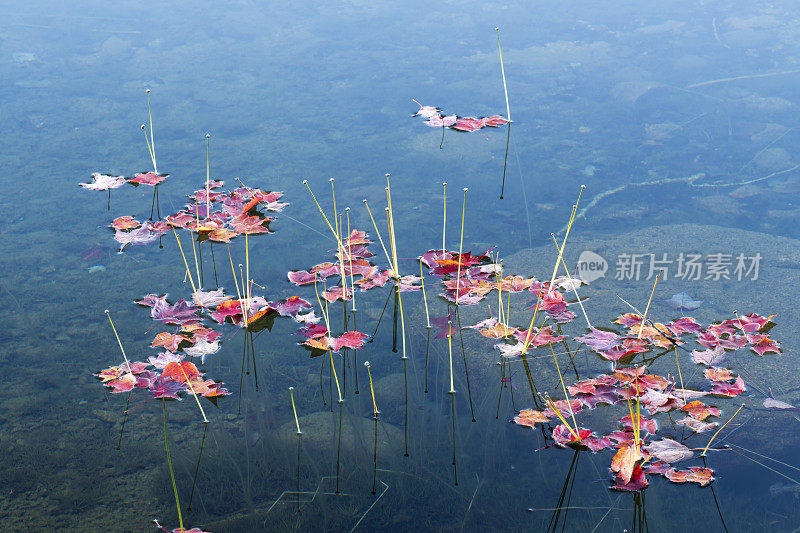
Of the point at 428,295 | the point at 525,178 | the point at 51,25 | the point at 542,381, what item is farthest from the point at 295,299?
the point at 51,25

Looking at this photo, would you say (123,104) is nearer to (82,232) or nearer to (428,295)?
(82,232)

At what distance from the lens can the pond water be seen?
2.15 m

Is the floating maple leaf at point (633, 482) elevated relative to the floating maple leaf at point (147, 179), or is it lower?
lower

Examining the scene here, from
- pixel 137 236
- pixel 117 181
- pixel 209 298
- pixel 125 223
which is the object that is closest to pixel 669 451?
pixel 209 298

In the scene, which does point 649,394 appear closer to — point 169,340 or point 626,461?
point 626,461


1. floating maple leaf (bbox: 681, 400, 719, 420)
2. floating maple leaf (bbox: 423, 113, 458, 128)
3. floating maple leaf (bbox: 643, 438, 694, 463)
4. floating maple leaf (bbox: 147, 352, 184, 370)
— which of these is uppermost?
floating maple leaf (bbox: 423, 113, 458, 128)

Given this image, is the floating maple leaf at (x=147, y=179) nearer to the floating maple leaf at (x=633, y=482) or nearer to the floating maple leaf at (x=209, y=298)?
the floating maple leaf at (x=209, y=298)

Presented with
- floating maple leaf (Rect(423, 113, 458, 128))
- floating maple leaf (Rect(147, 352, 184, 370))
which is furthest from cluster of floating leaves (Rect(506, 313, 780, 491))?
floating maple leaf (Rect(423, 113, 458, 128))

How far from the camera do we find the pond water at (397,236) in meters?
2.15

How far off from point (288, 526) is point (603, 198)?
284cm

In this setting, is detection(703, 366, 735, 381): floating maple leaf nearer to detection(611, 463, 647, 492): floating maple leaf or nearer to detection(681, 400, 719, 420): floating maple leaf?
detection(681, 400, 719, 420): floating maple leaf

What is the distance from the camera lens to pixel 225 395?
2.54 meters

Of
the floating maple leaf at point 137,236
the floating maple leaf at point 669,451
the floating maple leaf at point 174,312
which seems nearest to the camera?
the floating maple leaf at point 669,451

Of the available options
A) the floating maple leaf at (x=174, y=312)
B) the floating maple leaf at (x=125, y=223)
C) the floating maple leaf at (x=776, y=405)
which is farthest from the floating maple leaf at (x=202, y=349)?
the floating maple leaf at (x=776, y=405)
